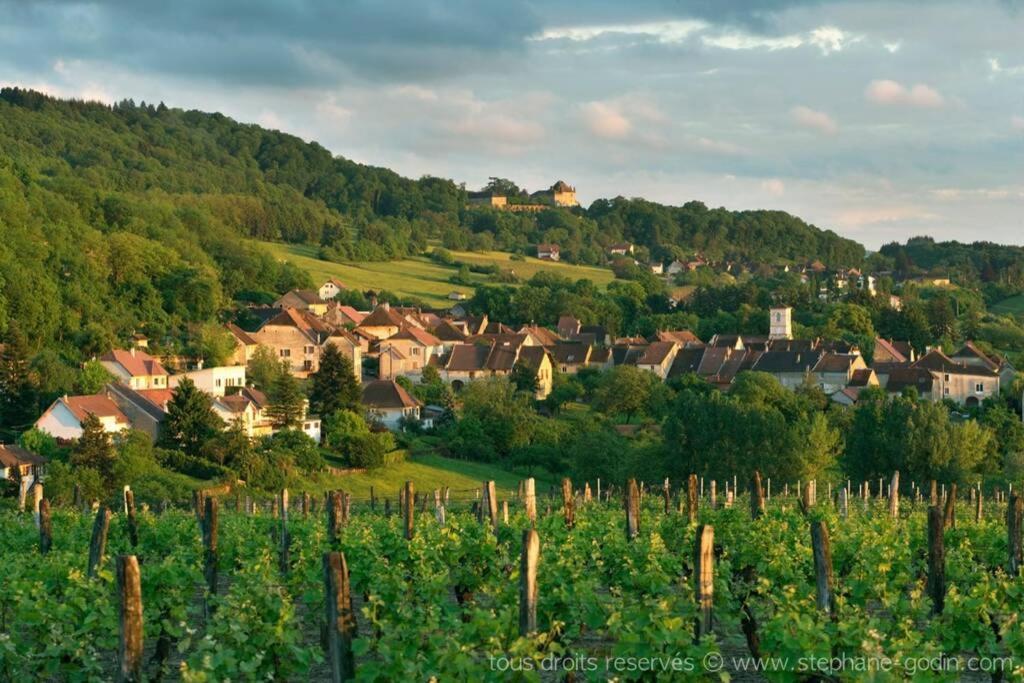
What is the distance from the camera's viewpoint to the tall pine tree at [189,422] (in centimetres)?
5256

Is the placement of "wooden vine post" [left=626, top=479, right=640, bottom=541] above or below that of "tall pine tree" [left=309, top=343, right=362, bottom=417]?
above

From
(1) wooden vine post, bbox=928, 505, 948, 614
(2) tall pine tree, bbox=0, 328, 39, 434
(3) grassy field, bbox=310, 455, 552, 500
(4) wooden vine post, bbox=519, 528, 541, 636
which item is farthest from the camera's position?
(2) tall pine tree, bbox=0, 328, 39, 434

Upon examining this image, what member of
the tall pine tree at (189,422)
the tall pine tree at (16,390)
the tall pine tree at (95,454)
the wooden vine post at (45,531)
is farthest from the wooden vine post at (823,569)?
the tall pine tree at (16,390)

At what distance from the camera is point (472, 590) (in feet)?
62.5

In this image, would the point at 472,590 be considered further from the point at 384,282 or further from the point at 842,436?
the point at 384,282

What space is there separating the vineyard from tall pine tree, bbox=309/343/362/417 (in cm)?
3834

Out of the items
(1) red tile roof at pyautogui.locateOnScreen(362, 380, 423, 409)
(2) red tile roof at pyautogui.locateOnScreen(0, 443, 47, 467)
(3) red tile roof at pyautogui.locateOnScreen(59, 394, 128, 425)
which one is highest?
(3) red tile roof at pyautogui.locateOnScreen(59, 394, 128, 425)

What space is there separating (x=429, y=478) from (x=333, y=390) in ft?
37.6

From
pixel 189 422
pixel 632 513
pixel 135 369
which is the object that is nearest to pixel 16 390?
pixel 135 369

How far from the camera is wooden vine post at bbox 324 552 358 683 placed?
12.1 meters

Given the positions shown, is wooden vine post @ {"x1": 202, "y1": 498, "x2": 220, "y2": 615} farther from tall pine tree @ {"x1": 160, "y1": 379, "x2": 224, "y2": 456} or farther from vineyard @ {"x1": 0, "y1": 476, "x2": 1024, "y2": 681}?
tall pine tree @ {"x1": 160, "y1": 379, "x2": 224, "y2": 456}

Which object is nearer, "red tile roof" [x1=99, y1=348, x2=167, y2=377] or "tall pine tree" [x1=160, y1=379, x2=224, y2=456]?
"tall pine tree" [x1=160, y1=379, x2=224, y2=456]

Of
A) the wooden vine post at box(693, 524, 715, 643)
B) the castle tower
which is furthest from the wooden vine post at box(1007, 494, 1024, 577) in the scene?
the castle tower

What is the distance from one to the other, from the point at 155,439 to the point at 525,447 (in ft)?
50.6
